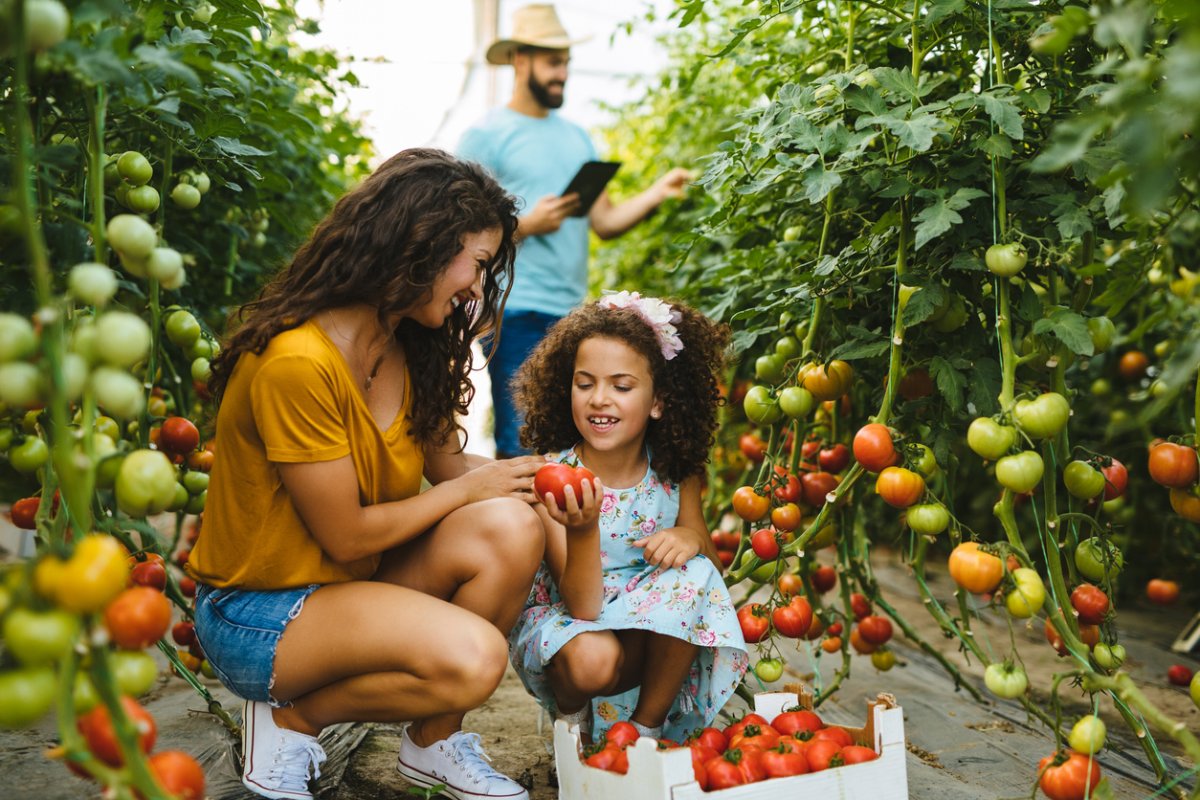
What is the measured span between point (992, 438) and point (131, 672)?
1059 millimetres

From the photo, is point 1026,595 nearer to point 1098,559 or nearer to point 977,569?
point 977,569

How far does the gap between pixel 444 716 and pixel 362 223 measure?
77 cm

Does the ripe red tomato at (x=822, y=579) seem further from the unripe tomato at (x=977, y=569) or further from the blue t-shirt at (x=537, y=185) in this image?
the blue t-shirt at (x=537, y=185)

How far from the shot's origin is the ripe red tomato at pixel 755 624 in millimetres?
1629

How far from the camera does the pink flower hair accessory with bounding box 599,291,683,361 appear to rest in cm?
183

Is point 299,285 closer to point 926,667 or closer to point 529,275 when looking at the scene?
point 529,275

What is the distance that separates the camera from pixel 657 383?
1865mm

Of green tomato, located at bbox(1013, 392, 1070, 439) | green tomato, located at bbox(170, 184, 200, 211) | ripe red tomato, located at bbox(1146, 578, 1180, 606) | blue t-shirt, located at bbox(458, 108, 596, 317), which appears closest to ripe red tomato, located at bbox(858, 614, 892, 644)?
green tomato, located at bbox(1013, 392, 1070, 439)

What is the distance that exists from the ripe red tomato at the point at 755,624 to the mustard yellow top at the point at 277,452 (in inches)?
25.7

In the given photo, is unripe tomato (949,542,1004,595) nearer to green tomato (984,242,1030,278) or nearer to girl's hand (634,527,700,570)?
green tomato (984,242,1030,278)

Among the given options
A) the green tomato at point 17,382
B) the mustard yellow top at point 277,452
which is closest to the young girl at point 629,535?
the mustard yellow top at point 277,452

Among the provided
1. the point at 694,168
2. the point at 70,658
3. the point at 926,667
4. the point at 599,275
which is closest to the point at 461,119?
the point at 599,275

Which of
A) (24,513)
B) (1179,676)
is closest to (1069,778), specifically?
(1179,676)

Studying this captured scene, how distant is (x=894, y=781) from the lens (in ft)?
4.41
